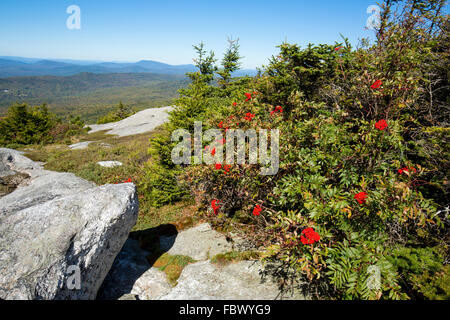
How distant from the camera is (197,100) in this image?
11641 mm

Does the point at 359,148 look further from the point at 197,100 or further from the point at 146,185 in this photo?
the point at 146,185

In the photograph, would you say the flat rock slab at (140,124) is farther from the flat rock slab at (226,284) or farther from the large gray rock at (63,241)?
the flat rock slab at (226,284)

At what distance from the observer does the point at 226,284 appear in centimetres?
580

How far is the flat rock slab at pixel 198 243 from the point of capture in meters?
7.61

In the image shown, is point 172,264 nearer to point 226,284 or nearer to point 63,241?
point 226,284

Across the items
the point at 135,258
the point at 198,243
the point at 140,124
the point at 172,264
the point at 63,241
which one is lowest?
the point at 135,258

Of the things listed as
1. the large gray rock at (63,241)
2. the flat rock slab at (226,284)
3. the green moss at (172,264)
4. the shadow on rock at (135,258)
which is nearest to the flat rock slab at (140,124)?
the shadow on rock at (135,258)

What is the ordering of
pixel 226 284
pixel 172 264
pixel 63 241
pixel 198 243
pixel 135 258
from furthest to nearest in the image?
1. pixel 198 243
2. pixel 135 258
3. pixel 172 264
4. pixel 226 284
5. pixel 63 241

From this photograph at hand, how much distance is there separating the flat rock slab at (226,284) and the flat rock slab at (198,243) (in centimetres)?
83

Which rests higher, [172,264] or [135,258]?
[172,264]

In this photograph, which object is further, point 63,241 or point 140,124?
point 140,124

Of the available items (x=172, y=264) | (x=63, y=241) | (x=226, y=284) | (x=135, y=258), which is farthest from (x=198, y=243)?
(x=63, y=241)

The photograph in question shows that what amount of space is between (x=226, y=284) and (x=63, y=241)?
13.5 ft
